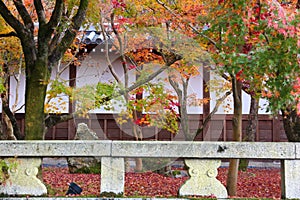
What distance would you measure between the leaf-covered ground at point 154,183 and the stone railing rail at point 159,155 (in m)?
1.73

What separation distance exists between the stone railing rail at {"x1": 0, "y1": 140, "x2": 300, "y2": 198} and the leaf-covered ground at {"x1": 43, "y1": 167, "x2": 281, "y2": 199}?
5.68 ft

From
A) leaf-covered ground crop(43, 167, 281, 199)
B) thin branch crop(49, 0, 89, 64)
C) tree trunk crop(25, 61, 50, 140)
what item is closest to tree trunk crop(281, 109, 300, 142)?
leaf-covered ground crop(43, 167, 281, 199)

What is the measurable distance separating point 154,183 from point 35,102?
12.3ft

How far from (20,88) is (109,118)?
2.79 metres

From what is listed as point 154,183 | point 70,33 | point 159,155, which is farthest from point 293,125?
point 70,33

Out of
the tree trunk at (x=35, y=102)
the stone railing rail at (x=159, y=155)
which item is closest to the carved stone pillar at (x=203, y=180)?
the stone railing rail at (x=159, y=155)

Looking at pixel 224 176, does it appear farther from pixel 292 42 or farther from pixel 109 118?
pixel 292 42

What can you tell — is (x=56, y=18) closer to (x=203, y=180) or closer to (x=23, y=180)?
(x=23, y=180)

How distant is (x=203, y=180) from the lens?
502 centimetres

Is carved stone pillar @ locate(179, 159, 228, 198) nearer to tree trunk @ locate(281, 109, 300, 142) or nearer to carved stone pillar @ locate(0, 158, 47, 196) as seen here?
carved stone pillar @ locate(0, 158, 47, 196)

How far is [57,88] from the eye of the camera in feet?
20.7

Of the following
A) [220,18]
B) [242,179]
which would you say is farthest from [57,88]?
[242,179]

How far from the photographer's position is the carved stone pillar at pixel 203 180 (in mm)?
5008

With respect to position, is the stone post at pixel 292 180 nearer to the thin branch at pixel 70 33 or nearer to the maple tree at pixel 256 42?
the maple tree at pixel 256 42
